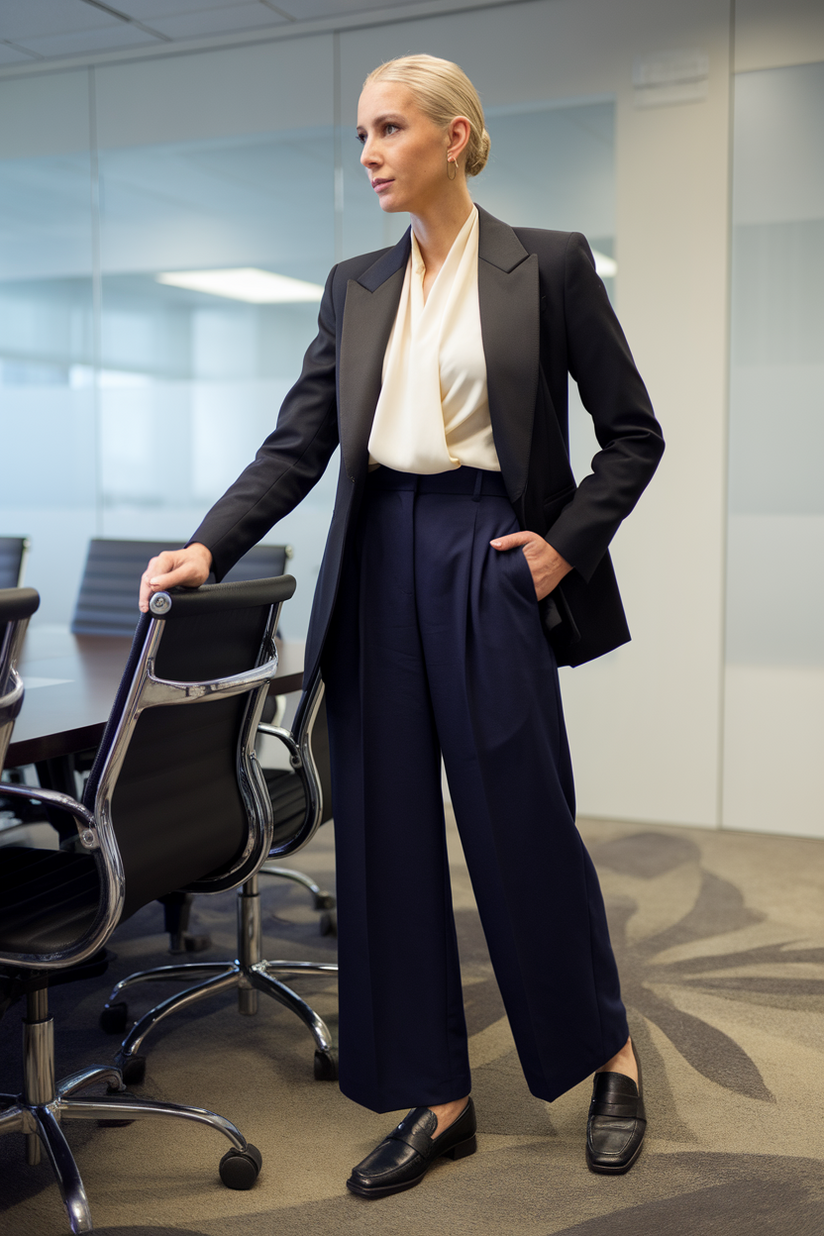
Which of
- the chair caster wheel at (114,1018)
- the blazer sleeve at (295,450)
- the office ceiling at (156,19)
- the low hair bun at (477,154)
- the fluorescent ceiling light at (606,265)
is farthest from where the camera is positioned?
the office ceiling at (156,19)

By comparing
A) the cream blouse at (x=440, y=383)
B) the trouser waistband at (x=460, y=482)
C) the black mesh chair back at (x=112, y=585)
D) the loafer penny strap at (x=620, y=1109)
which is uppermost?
the cream blouse at (x=440, y=383)

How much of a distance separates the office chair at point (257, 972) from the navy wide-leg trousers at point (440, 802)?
0.86ft

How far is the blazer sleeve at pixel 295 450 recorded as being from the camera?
1.85 m

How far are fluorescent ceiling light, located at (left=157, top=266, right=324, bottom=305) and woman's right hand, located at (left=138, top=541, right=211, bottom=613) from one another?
9.95 feet

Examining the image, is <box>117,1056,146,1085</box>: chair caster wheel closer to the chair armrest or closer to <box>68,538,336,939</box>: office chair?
<box>68,538,336,939</box>: office chair

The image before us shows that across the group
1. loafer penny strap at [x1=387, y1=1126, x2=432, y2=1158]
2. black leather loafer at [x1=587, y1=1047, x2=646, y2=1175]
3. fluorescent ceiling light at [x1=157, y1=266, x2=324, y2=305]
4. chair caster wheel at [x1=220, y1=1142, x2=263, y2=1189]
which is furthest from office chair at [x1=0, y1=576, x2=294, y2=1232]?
fluorescent ceiling light at [x1=157, y1=266, x2=324, y2=305]

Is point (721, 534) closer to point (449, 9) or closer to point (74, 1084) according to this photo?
point (449, 9)

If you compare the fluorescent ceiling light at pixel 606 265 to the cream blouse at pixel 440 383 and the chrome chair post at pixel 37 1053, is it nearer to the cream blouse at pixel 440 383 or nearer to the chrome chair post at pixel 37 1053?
the cream blouse at pixel 440 383

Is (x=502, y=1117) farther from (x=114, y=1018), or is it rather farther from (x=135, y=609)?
(x=135, y=609)

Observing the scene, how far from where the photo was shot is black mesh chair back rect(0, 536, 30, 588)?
342 cm

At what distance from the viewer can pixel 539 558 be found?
1749mm

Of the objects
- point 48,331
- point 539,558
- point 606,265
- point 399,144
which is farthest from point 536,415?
point 48,331

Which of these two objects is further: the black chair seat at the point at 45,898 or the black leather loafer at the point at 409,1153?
the black leather loafer at the point at 409,1153

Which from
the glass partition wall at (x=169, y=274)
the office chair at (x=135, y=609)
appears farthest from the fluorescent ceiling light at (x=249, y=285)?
the office chair at (x=135, y=609)
